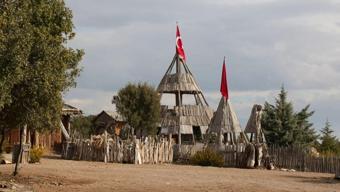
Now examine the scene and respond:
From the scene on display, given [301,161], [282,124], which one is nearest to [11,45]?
[301,161]

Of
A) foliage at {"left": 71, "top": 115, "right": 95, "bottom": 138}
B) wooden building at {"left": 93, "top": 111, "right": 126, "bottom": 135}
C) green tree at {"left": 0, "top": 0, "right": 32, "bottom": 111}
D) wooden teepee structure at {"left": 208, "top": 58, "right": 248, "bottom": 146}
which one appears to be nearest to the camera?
green tree at {"left": 0, "top": 0, "right": 32, "bottom": 111}

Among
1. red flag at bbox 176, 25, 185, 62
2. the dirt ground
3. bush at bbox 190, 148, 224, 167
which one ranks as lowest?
the dirt ground

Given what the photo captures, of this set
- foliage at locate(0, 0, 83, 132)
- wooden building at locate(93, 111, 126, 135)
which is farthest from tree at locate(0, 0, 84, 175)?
wooden building at locate(93, 111, 126, 135)

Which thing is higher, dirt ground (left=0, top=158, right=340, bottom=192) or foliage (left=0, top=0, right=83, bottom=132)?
foliage (left=0, top=0, right=83, bottom=132)

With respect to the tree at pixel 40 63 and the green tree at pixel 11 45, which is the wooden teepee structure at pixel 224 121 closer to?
the tree at pixel 40 63

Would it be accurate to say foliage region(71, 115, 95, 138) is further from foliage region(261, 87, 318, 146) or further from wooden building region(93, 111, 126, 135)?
foliage region(261, 87, 318, 146)

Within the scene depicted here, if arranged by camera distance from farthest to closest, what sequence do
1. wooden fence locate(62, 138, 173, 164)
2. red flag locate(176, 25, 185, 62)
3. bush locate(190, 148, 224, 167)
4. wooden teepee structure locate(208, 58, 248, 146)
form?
1. red flag locate(176, 25, 185, 62)
2. wooden teepee structure locate(208, 58, 248, 146)
3. wooden fence locate(62, 138, 173, 164)
4. bush locate(190, 148, 224, 167)

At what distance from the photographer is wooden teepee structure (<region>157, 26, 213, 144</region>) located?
55.7 m

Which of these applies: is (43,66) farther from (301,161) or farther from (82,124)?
(82,124)

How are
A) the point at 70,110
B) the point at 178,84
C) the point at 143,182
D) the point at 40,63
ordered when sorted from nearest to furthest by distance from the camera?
the point at 40,63
the point at 143,182
the point at 70,110
the point at 178,84

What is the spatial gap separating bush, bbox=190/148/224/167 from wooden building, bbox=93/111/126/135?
1043 inches

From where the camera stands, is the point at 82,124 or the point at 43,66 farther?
the point at 82,124

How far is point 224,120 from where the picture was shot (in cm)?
4375

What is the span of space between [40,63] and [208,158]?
62.1ft
